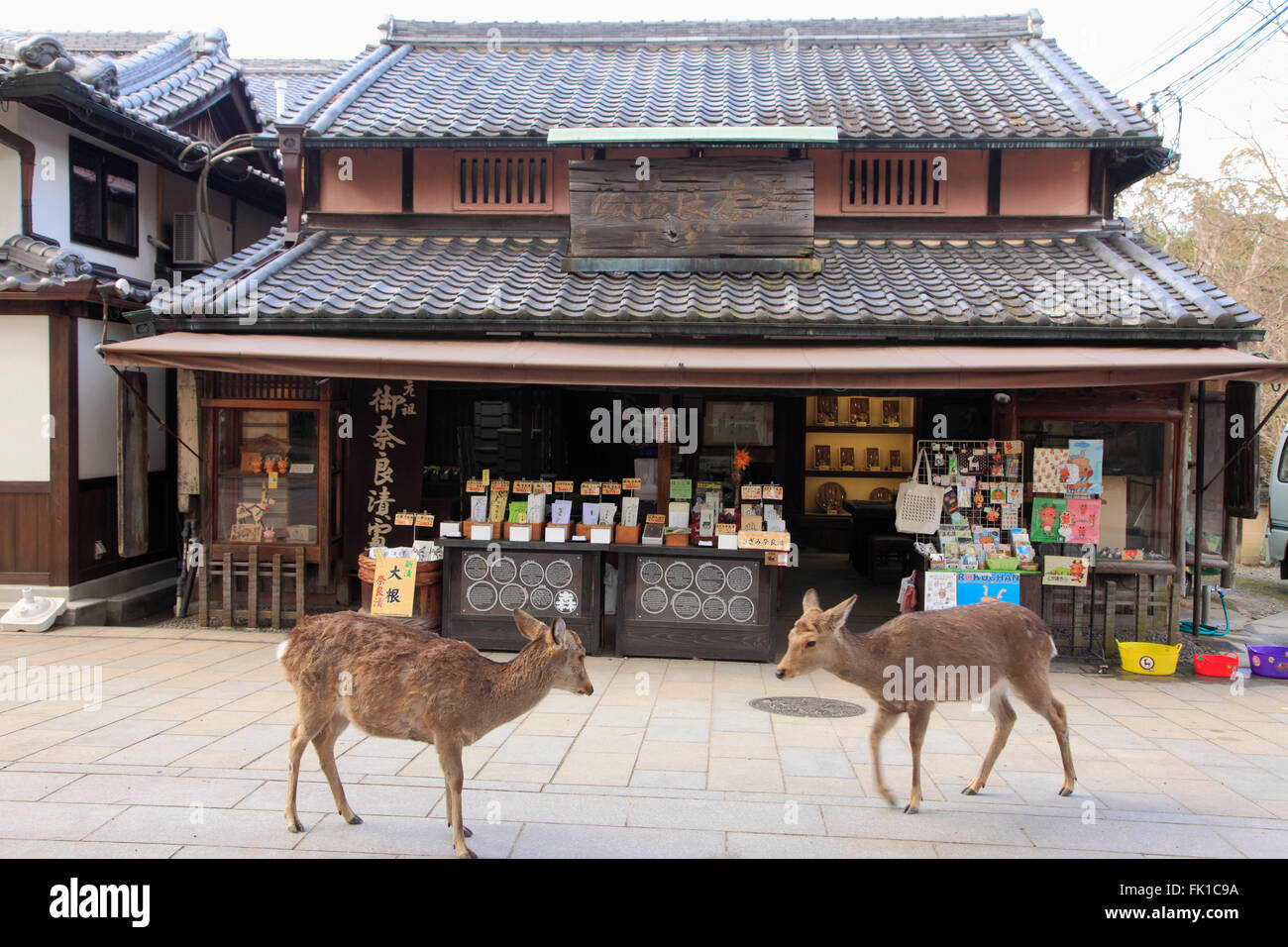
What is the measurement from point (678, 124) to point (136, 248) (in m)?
8.05

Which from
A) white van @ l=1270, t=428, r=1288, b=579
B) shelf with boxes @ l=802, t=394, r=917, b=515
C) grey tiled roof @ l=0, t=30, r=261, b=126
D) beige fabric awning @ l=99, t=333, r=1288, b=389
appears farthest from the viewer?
shelf with boxes @ l=802, t=394, r=917, b=515

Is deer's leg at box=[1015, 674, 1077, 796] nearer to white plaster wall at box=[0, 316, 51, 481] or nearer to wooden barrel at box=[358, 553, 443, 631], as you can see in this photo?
wooden barrel at box=[358, 553, 443, 631]

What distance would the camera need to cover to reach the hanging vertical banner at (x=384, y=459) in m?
10.4

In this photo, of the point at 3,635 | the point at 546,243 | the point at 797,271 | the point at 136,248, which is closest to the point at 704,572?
the point at 797,271

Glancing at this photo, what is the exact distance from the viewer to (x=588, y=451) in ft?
47.8

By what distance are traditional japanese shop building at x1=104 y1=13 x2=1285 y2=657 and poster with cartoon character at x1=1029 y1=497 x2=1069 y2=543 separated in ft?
0.60

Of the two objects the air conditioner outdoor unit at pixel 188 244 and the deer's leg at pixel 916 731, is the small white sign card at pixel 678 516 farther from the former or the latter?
the air conditioner outdoor unit at pixel 188 244

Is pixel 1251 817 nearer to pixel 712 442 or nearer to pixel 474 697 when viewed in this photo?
pixel 474 697

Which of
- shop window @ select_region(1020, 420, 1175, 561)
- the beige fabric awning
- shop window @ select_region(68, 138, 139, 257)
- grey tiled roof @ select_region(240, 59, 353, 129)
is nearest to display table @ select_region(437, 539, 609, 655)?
the beige fabric awning

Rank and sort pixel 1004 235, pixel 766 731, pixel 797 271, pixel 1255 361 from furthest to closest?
pixel 1004 235, pixel 797 271, pixel 1255 361, pixel 766 731

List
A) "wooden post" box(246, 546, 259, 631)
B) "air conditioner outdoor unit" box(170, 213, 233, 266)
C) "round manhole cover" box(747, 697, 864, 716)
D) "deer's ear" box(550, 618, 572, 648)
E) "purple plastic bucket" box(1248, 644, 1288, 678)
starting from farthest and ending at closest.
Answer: "air conditioner outdoor unit" box(170, 213, 233, 266) → "wooden post" box(246, 546, 259, 631) → "purple plastic bucket" box(1248, 644, 1288, 678) → "round manhole cover" box(747, 697, 864, 716) → "deer's ear" box(550, 618, 572, 648)

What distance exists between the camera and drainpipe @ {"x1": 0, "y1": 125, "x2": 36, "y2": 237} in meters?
10.6

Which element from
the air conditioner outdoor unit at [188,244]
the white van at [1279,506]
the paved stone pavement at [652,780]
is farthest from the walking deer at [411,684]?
the white van at [1279,506]

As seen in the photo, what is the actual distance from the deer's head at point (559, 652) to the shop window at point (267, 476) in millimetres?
6491
